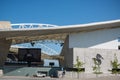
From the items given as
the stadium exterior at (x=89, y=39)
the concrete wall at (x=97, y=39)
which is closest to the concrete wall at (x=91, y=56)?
the stadium exterior at (x=89, y=39)

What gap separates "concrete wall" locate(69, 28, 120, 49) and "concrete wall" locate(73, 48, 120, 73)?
54.5 inches

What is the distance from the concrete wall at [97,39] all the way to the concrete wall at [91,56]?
1.38 m

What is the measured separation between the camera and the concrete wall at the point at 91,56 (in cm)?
4922

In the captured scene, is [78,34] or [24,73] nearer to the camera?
[78,34]

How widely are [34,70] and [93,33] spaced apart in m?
14.4

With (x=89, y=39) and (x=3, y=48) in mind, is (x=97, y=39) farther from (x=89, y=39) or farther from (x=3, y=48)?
(x=3, y=48)

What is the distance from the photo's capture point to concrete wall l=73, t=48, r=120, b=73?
161 ft

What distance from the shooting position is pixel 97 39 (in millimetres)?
51344

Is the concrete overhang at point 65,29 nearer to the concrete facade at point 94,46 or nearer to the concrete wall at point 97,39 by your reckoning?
the concrete wall at point 97,39

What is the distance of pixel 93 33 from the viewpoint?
170 feet

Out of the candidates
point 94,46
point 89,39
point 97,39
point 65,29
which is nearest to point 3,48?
point 65,29

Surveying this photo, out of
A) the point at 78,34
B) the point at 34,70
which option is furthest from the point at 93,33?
the point at 34,70

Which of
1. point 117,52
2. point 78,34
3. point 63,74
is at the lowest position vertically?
point 63,74

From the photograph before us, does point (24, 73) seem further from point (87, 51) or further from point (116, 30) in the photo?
point (116, 30)
